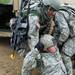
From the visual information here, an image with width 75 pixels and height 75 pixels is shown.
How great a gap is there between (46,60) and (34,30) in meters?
0.58

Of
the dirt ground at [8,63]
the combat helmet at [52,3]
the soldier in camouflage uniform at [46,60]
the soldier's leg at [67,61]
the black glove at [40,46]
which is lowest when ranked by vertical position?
the dirt ground at [8,63]

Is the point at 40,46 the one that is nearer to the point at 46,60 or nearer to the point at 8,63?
the point at 46,60

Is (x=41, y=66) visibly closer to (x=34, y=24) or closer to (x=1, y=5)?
(x=34, y=24)

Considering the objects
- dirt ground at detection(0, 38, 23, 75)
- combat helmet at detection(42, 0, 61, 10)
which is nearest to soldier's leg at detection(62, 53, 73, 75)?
combat helmet at detection(42, 0, 61, 10)

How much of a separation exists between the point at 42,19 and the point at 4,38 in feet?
9.67

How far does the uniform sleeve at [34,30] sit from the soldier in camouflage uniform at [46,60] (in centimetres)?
21

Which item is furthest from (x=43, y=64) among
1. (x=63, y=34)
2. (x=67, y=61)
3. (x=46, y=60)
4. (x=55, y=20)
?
(x=55, y=20)

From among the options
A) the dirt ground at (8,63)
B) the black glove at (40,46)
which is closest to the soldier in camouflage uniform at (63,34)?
the black glove at (40,46)

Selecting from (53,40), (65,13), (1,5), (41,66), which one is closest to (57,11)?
(65,13)

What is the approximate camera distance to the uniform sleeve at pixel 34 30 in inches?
197

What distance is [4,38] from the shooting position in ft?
25.8

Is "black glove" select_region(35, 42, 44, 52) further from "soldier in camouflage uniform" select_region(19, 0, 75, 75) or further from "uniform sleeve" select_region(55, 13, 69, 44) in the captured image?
"uniform sleeve" select_region(55, 13, 69, 44)

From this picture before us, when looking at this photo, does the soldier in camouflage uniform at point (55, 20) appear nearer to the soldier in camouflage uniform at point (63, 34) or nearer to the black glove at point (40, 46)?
the soldier in camouflage uniform at point (63, 34)

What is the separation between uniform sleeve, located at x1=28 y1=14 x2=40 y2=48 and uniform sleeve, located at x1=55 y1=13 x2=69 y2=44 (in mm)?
372
